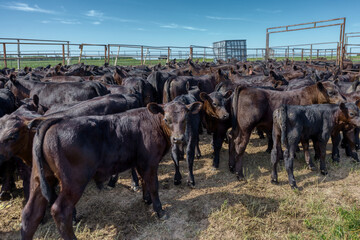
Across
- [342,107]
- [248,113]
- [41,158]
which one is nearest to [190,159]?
[248,113]

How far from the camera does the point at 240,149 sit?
4691 mm

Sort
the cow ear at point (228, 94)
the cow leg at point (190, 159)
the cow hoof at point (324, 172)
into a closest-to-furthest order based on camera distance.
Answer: the cow leg at point (190, 159) → the cow hoof at point (324, 172) → the cow ear at point (228, 94)

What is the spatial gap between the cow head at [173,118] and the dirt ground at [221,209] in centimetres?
115

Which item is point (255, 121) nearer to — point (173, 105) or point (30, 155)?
point (173, 105)

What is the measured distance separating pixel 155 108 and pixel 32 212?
1.84 metres

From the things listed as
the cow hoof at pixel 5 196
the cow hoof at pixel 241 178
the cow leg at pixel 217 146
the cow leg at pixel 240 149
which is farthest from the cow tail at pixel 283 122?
the cow hoof at pixel 5 196

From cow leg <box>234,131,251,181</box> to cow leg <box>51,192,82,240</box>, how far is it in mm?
2899

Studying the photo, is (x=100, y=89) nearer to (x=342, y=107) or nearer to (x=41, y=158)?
(x=41, y=158)

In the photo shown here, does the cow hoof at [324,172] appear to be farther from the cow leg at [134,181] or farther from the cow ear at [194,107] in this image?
the cow leg at [134,181]

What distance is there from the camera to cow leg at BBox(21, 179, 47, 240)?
8.95ft

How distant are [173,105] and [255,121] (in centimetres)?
186

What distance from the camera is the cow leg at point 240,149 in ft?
15.3

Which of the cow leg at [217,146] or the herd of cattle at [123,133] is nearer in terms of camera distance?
the herd of cattle at [123,133]

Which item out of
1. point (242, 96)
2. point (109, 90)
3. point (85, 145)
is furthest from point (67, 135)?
point (109, 90)
